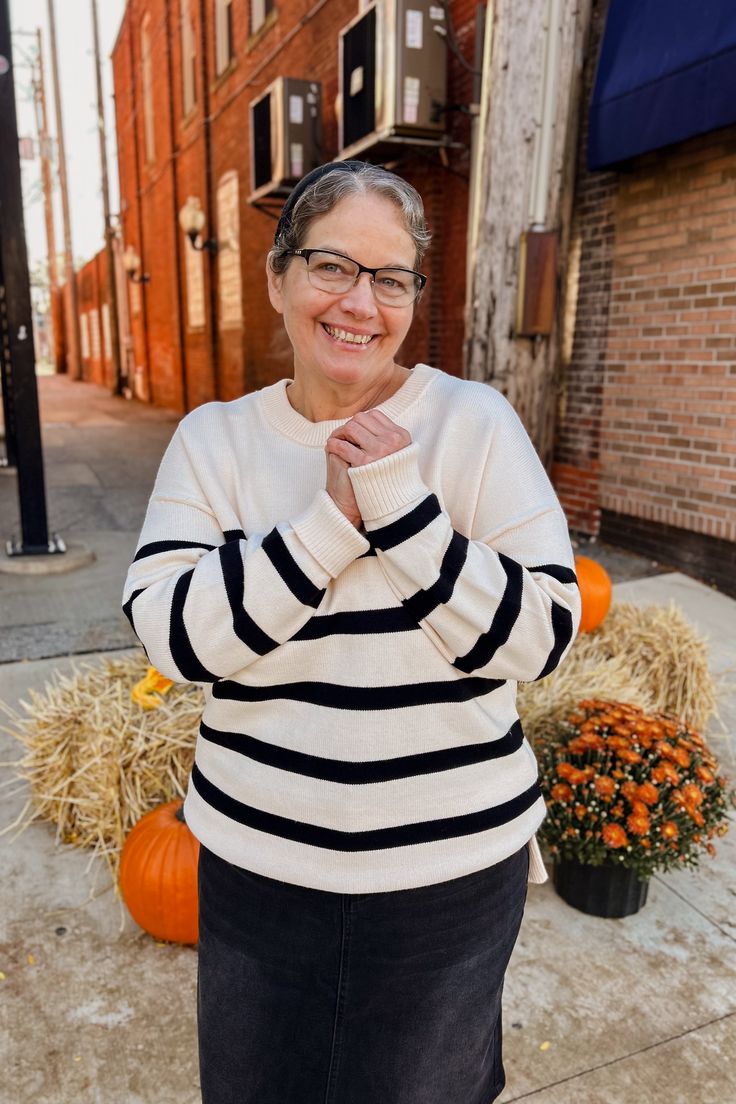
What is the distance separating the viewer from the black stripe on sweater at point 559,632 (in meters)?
1.37

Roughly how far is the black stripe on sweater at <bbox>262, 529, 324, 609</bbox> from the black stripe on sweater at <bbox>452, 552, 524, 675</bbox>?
0.85ft

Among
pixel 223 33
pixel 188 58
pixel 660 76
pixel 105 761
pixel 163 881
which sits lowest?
pixel 163 881

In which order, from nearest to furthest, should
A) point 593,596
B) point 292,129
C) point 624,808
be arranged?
point 624,808
point 593,596
point 292,129

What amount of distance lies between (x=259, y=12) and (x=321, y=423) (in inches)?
550

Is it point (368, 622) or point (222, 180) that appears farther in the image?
point (222, 180)

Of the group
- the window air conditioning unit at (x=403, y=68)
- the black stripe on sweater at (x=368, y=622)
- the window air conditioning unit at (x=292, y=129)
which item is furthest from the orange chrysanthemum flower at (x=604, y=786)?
the window air conditioning unit at (x=292, y=129)

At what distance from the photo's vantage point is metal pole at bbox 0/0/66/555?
230 inches

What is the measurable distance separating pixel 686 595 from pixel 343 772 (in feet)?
16.3

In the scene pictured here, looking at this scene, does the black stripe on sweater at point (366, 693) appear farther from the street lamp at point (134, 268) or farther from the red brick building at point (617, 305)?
the street lamp at point (134, 268)

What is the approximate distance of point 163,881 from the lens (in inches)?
98.4

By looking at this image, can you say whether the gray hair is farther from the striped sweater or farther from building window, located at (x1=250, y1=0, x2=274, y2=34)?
building window, located at (x1=250, y1=0, x2=274, y2=34)

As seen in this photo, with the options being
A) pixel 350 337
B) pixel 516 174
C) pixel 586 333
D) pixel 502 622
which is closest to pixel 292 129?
pixel 586 333

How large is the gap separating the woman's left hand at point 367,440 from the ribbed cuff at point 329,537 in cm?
9

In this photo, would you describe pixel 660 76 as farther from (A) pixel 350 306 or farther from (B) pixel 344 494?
(B) pixel 344 494
